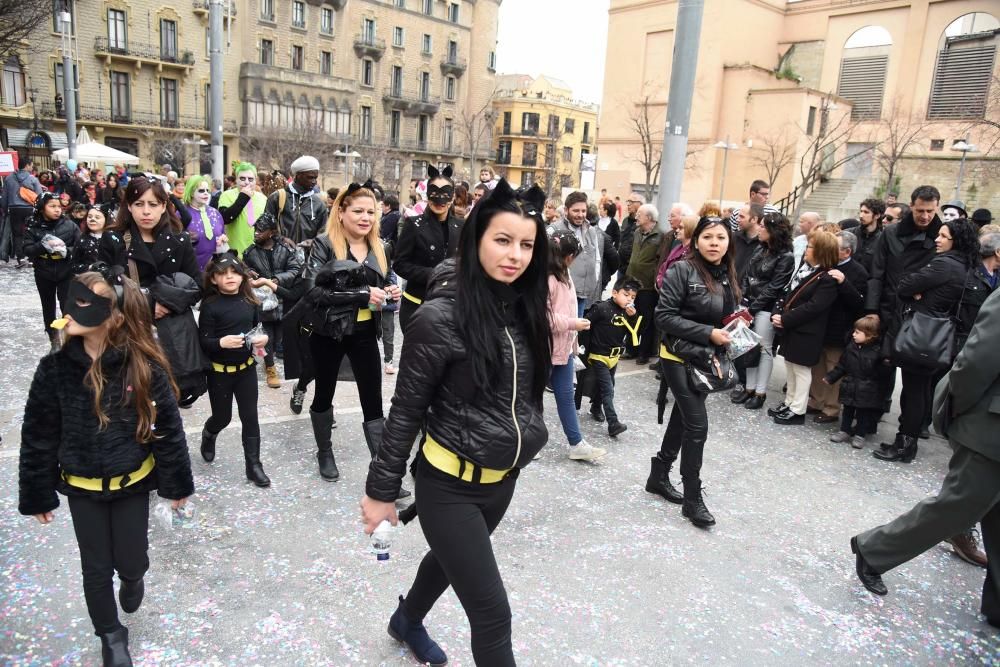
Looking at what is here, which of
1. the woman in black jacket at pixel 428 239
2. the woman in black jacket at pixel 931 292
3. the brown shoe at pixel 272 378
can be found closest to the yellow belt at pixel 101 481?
the woman in black jacket at pixel 428 239

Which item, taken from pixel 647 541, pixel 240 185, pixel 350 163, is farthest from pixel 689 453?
pixel 350 163

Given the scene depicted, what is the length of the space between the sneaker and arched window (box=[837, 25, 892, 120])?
34.0 metres

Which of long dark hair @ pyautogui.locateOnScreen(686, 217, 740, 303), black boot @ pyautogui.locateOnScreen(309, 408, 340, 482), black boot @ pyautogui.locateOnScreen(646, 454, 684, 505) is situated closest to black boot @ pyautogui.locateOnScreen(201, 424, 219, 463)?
black boot @ pyautogui.locateOnScreen(309, 408, 340, 482)

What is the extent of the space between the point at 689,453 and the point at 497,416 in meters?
2.30

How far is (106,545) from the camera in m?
2.78

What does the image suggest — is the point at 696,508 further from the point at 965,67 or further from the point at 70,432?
the point at 965,67

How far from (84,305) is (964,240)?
19.3 feet

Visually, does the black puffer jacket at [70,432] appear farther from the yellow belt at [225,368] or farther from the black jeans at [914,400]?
the black jeans at [914,400]

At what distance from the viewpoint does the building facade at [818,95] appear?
97.8ft

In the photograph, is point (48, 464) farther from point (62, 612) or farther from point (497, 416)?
point (497, 416)

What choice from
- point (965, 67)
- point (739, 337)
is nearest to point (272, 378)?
point (739, 337)

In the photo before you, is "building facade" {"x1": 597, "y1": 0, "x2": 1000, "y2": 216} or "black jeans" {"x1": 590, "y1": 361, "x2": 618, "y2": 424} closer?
"black jeans" {"x1": 590, "y1": 361, "x2": 618, "y2": 424}

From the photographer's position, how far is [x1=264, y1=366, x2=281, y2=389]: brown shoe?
662 centimetres

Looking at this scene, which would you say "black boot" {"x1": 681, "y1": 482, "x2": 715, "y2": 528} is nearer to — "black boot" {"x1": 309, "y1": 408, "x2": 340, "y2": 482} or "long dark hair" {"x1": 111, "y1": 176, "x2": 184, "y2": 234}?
"black boot" {"x1": 309, "y1": 408, "x2": 340, "y2": 482}
